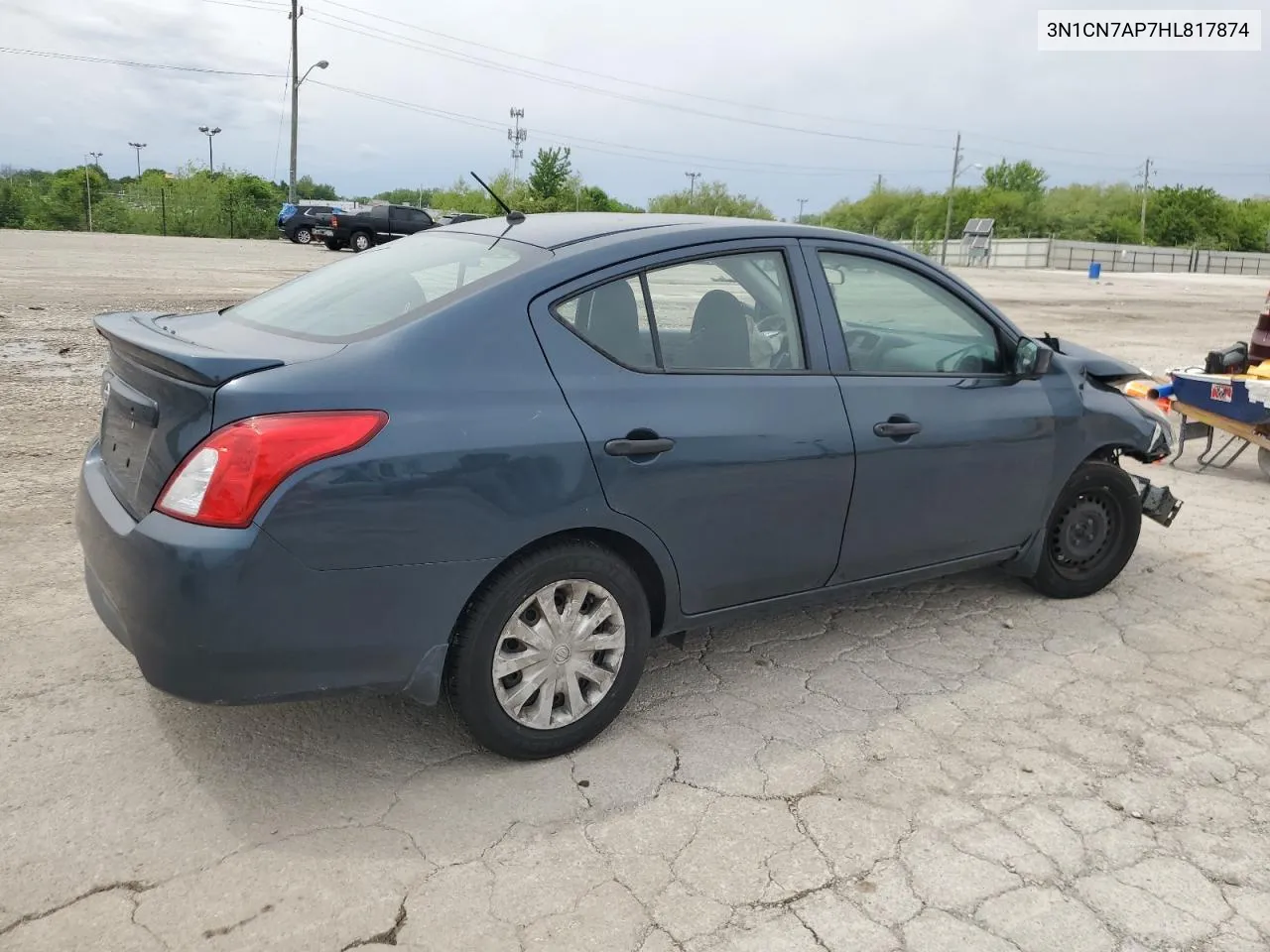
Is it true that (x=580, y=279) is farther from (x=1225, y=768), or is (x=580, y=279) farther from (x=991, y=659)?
(x=1225, y=768)

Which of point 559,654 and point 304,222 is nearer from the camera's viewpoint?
point 559,654

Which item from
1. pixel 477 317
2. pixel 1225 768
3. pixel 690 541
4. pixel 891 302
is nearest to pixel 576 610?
pixel 690 541

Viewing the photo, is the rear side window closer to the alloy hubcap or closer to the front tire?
the front tire

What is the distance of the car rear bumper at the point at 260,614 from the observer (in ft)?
8.27

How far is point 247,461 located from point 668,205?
8175 centimetres

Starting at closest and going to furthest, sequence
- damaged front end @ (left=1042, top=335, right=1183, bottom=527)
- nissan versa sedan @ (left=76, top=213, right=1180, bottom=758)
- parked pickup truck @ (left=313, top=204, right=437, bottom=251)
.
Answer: nissan versa sedan @ (left=76, top=213, right=1180, bottom=758)
damaged front end @ (left=1042, top=335, right=1183, bottom=527)
parked pickup truck @ (left=313, top=204, right=437, bottom=251)

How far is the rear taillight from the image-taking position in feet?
8.26

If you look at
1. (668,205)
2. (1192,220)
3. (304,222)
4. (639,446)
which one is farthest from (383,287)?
(1192,220)

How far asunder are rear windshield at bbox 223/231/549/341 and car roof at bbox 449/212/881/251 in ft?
0.27

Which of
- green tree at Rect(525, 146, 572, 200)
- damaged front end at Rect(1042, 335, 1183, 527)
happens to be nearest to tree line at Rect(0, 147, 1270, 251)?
green tree at Rect(525, 146, 572, 200)

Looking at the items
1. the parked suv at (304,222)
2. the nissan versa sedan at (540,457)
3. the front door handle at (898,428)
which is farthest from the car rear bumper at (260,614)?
the parked suv at (304,222)

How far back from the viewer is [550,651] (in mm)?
3023

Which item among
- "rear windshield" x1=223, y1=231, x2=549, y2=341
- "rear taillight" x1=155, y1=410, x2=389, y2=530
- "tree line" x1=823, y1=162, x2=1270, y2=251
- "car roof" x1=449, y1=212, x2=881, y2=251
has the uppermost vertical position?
"tree line" x1=823, y1=162, x2=1270, y2=251

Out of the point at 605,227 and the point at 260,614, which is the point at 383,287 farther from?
the point at 260,614
